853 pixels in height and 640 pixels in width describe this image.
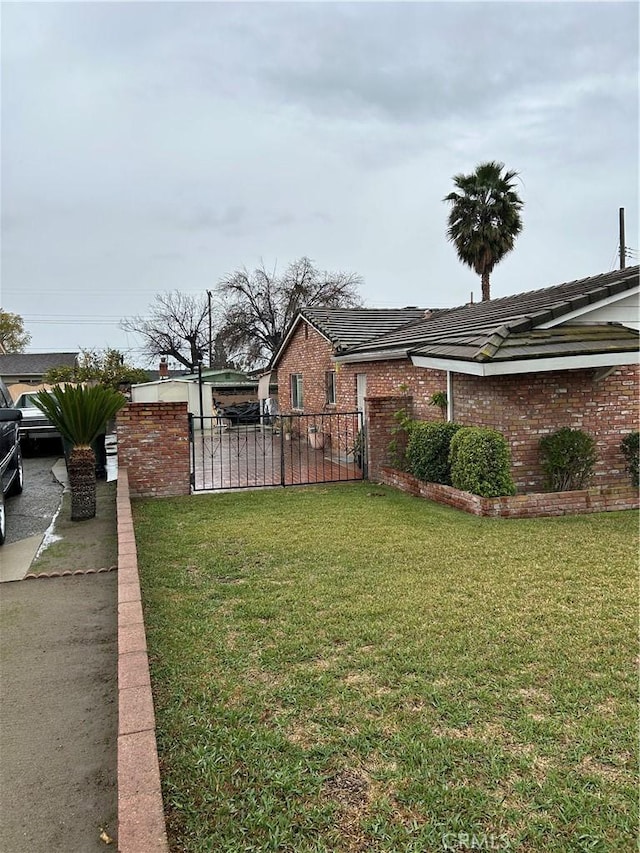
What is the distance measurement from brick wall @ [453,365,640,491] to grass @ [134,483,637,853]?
2.58 metres

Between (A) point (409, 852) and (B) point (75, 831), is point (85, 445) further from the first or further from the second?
(A) point (409, 852)

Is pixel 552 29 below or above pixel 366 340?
above

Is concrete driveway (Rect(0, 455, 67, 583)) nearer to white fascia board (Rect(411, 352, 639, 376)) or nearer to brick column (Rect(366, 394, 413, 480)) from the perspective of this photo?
brick column (Rect(366, 394, 413, 480))

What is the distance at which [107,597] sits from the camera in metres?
4.82

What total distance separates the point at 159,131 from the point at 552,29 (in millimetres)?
9155

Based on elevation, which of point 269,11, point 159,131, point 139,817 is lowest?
point 139,817

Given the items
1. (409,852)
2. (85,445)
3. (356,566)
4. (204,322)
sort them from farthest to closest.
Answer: (204,322)
(85,445)
(356,566)
(409,852)

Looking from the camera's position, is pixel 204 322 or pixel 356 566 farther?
pixel 204 322

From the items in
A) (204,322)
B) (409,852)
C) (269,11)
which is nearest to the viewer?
(409,852)

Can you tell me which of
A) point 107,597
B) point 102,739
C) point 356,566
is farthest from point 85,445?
point 102,739

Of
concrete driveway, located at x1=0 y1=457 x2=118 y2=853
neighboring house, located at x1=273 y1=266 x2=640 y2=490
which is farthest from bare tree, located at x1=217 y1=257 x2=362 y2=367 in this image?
concrete driveway, located at x1=0 y1=457 x2=118 y2=853

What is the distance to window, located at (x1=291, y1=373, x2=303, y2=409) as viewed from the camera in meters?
19.8

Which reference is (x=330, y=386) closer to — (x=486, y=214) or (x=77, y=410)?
(x=77, y=410)

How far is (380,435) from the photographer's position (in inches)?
422
